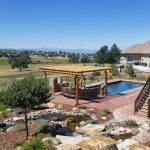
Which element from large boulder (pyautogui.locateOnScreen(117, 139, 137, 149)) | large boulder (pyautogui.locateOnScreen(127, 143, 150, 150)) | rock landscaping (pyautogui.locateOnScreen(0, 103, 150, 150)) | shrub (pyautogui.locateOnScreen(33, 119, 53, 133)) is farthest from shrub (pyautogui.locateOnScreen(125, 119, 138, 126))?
shrub (pyautogui.locateOnScreen(33, 119, 53, 133))

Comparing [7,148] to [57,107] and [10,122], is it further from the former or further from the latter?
[57,107]

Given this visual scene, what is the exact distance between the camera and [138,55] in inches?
2621

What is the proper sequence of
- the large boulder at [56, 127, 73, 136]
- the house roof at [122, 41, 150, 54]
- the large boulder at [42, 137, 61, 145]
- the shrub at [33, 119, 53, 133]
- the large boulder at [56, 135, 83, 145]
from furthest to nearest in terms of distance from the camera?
the house roof at [122, 41, 150, 54] → the shrub at [33, 119, 53, 133] → the large boulder at [56, 127, 73, 136] → the large boulder at [56, 135, 83, 145] → the large boulder at [42, 137, 61, 145]

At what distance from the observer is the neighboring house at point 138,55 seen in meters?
63.3

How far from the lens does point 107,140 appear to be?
53.4 feet

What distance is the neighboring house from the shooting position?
208 feet

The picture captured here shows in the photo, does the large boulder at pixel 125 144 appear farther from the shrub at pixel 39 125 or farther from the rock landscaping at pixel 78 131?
the shrub at pixel 39 125

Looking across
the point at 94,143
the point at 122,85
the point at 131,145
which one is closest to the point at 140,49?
the point at 122,85

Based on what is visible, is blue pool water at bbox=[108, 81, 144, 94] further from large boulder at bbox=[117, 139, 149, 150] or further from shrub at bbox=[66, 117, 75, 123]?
large boulder at bbox=[117, 139, 149, 150]

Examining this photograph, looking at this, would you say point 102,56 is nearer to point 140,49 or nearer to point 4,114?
point 140,49

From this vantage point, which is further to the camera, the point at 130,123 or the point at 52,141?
the point at 130,123

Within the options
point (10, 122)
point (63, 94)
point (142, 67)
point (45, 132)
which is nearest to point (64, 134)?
point (45, 132)

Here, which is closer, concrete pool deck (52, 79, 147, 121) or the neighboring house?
concrete pool deck (52, 79, 147, 121)

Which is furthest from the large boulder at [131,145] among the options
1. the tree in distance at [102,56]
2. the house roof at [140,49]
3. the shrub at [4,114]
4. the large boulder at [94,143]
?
the tree in distance at [102,56]
